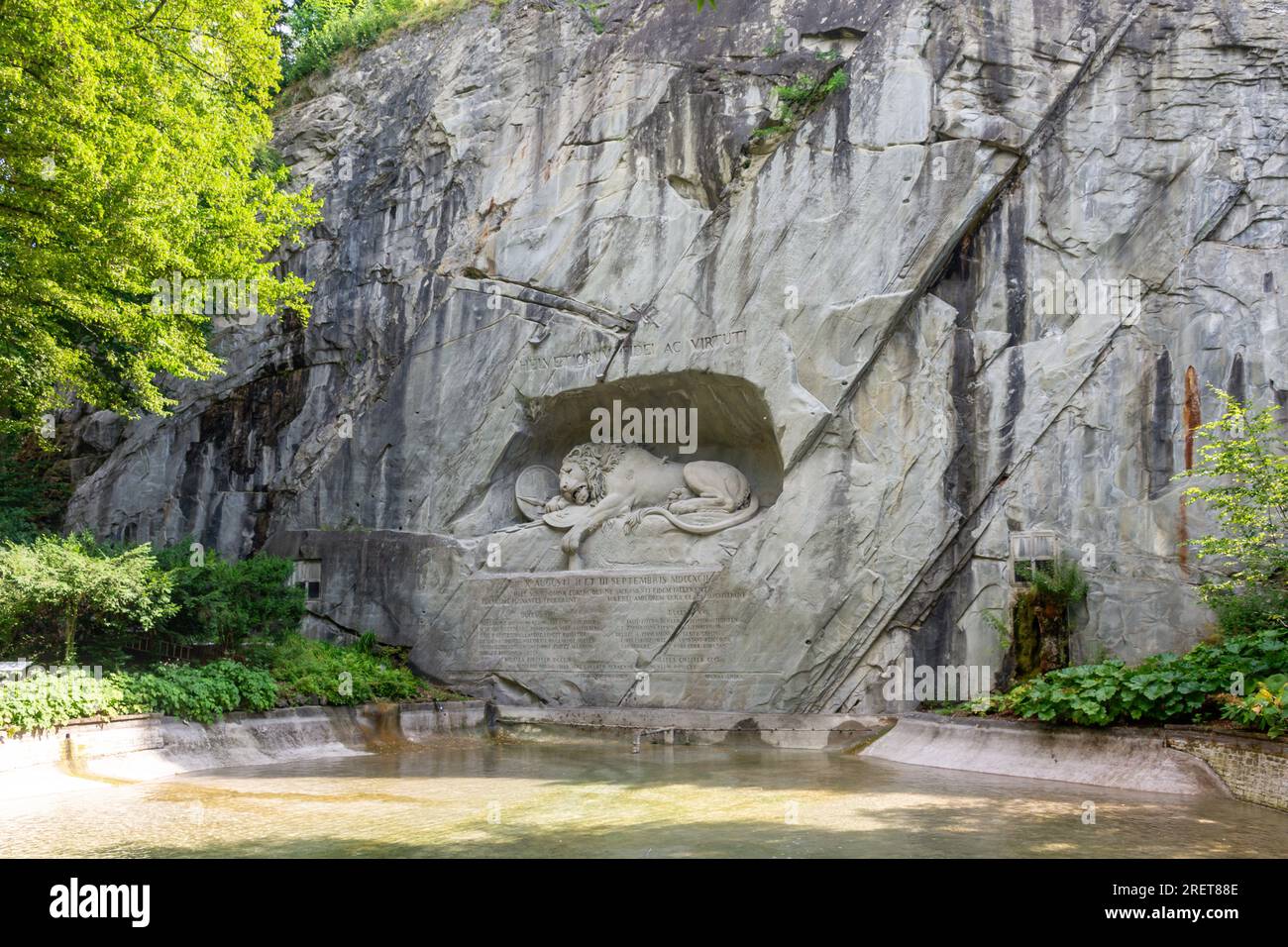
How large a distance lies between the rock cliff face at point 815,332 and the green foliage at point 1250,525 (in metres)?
1.69

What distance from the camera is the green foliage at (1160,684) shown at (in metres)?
9.40

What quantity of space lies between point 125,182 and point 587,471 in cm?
749

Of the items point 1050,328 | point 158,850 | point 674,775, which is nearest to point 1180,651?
point 1050,328

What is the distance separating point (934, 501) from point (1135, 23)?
7160 millimetres

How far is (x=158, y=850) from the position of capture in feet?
20.5

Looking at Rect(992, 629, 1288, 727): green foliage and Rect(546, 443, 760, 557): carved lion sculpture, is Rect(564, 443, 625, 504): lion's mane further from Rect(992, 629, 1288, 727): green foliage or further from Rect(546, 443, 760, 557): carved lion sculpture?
Rect(992, 629, 1288, 727): green foliage

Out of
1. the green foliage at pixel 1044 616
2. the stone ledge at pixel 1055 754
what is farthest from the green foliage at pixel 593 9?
the stone ledge at pixel 1055 754

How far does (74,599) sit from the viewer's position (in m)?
11.1

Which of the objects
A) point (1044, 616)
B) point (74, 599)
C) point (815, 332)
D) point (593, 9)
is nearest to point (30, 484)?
point (74, 599)

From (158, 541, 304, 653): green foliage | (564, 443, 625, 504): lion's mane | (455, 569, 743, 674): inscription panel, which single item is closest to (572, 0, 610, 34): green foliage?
(564, 443, 625, 504): lion's mane

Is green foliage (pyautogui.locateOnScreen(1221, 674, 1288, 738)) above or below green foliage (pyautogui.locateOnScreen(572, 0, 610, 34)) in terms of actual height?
below

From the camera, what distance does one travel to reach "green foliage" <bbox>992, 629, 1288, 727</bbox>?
9398 mm

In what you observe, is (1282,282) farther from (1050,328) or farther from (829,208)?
(829,208)

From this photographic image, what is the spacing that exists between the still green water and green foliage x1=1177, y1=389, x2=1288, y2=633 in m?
2.91
